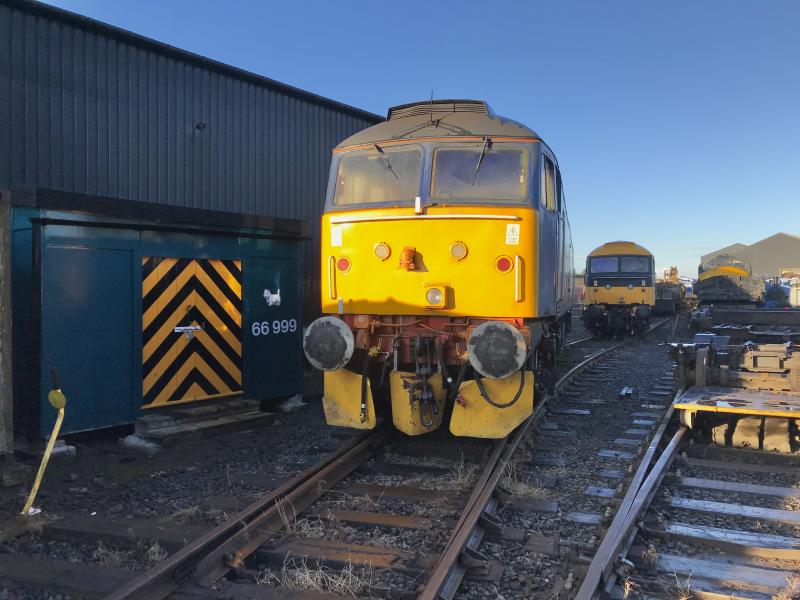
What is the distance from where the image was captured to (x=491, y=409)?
5547mm

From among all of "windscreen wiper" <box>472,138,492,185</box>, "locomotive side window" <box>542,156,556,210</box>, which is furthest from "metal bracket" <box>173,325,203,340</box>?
"locomotive side window" <box>542,156,556,210</box>

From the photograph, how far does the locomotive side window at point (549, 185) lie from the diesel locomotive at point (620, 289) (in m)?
13.9

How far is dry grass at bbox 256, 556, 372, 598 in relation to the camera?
3.46m

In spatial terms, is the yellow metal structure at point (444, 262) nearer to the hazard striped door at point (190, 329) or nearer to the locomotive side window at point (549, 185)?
the locomotive side window at point (549, 185)

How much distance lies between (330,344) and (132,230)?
9.26 feet

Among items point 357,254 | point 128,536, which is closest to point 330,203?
point 357,254

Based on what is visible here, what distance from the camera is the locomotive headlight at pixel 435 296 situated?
564 centimetres

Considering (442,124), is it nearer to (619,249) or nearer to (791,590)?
(791,590)

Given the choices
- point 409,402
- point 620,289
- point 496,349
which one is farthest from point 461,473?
point 620,289

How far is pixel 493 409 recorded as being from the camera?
18.2 feet

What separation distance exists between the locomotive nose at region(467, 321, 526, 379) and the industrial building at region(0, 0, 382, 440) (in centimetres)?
368

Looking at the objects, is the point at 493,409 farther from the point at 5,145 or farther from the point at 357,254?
the point at 5,145

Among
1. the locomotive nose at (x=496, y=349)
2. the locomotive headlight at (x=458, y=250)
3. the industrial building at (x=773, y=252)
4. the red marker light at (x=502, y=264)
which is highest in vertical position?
the industrial building at (x=773, y=252)

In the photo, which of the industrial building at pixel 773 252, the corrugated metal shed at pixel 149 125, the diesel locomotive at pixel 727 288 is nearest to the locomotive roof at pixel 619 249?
the diesel locomotive at pixel 727 288
